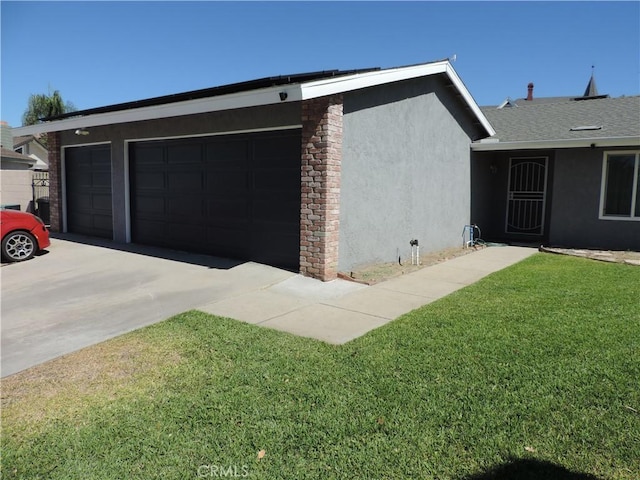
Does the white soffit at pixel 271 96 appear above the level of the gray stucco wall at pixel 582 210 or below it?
above

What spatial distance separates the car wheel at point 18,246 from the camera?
9109 millimetres

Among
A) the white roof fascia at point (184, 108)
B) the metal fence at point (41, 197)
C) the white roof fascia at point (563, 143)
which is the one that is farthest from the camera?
the metal fence at point (41, 197)

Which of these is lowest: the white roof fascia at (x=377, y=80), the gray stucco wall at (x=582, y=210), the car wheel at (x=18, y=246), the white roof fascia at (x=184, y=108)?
the car wheel at (x=18, y=246)

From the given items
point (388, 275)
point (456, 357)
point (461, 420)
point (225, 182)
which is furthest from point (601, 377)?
point (225, 182)

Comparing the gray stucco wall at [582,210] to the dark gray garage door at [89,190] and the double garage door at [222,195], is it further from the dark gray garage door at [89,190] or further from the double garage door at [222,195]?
the dark gray garage door at [89,190]

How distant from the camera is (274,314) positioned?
237 inches

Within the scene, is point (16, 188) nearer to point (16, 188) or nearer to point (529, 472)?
point (16, 188)

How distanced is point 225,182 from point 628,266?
8.15 m

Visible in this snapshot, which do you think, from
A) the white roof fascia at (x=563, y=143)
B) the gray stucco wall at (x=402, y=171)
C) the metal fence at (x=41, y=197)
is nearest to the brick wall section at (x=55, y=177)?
the metal fence at (x=41, y=197)

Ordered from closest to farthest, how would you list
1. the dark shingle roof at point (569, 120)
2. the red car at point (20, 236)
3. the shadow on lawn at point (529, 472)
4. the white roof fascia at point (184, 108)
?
1. the shadow on lawn at point (529, 472)
2. the white roof fascia at point (184, 108)
3. the red car at point (20, 236)
4. the dark shingle roof at point (569, 120)

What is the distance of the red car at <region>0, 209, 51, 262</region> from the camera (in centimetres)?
Result: 910

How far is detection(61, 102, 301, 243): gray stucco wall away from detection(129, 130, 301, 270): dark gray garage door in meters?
0.19

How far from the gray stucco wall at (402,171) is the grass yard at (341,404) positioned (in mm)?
3264

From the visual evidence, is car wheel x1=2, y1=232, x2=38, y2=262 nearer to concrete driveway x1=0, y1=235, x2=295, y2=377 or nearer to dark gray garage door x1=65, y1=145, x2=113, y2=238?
concrete driveway x1=0, y1=235, x2=295, y2=377
